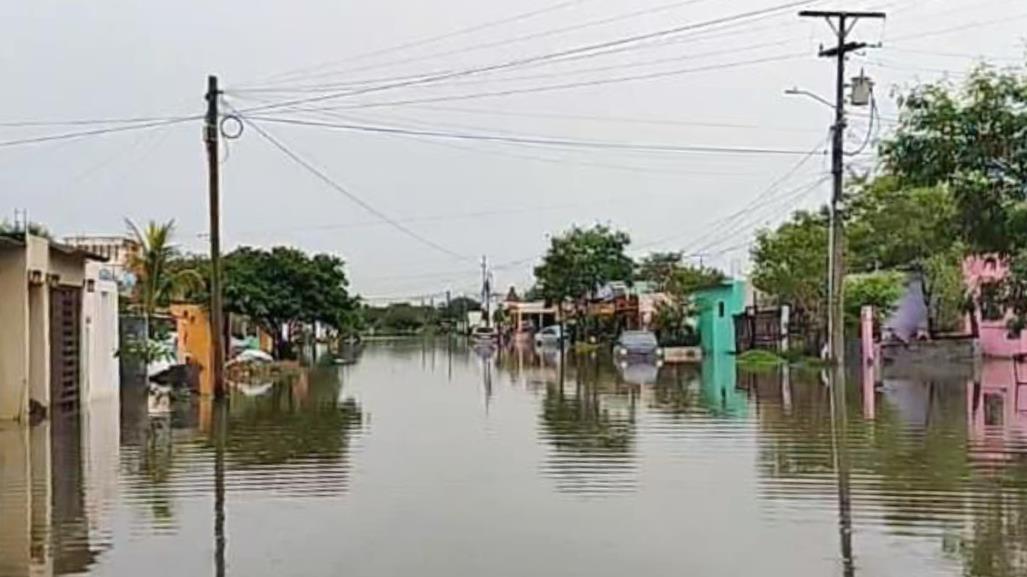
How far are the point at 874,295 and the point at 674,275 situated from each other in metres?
32.4

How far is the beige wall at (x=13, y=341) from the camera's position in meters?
27.5

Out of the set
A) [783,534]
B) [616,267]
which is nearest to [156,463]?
[783,534]

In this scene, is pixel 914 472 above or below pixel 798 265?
below

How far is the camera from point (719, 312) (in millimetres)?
76688

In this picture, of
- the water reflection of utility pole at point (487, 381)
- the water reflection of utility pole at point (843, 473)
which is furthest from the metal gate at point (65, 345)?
the water reflection of utility pole at point (843, 473)

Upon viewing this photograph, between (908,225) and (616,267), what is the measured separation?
43818mm

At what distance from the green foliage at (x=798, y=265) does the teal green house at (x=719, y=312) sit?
13.6m

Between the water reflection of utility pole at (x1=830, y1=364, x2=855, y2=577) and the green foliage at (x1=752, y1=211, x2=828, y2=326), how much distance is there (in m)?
23.2

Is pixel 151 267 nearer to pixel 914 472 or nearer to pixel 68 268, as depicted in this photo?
pixel 68 268

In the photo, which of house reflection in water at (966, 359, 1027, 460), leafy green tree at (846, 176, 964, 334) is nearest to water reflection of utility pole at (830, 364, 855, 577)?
house reflection in water at (966, 359, 1027, 460)

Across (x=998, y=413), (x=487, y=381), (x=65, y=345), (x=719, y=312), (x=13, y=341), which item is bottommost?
(x=998, y=413)

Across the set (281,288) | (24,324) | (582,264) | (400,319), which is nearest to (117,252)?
(281,288)

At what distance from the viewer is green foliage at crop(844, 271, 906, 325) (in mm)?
55625

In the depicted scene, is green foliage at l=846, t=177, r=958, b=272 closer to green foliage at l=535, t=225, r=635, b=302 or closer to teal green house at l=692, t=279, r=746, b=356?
teal green house at l=692, t=279, r=746, b=356
